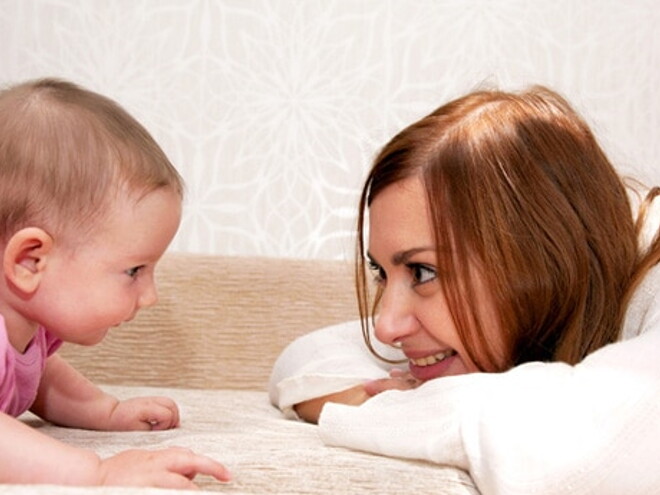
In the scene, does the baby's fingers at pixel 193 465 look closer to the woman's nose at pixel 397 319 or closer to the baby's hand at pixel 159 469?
the baby's hand at pixel 159 469

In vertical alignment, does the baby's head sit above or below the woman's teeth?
above

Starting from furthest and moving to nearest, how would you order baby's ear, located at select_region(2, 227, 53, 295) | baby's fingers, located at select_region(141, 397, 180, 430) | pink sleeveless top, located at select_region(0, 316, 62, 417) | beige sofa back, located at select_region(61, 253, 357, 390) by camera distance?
1. beige sofa back, located at select_region(61, 253, 357, 390)
2. baby's fingers, located at select_region(141, 397, 180, 430)
3. pink sleeveless top, located at select_region(0, 316, 62, 417)
4. baby's ear, located at select_region(2, 227, 53, 295)

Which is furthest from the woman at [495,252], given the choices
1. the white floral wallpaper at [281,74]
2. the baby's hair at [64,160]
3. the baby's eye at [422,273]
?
the white floral wallpaper at [281,74]

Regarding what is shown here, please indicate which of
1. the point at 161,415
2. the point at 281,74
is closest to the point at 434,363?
the point at 161,415

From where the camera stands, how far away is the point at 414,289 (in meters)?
1.29

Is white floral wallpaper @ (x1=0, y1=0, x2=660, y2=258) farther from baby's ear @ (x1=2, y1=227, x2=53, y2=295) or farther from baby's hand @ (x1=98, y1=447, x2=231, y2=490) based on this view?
baby's hand @ (x1=98, y1=447, x2=231, y2=490)

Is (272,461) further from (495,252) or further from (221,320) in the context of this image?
(221,320)

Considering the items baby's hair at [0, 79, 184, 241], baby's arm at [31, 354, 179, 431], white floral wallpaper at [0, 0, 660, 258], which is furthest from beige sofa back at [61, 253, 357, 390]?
baby's hair at [0, 79, 184, 241]

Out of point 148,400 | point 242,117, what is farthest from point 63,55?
point 148,400

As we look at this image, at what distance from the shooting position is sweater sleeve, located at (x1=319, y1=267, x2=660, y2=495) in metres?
0.93

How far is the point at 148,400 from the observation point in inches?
54.5

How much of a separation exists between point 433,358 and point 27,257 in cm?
51

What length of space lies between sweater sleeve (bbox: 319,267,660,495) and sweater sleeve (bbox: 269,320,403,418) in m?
0.37

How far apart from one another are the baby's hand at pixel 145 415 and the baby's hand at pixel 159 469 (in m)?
0.40
